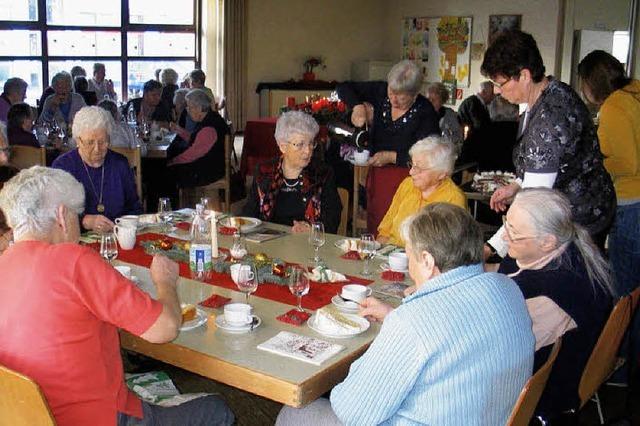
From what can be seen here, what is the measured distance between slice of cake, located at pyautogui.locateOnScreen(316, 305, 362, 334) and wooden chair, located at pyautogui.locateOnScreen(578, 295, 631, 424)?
2.44 ft

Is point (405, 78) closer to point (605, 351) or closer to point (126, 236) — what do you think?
point (126, 236)

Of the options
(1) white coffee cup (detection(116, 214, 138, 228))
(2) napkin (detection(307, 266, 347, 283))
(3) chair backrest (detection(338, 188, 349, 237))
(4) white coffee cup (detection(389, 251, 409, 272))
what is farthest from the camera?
(3) chair backrest (detection(338, 188, 349, 237))

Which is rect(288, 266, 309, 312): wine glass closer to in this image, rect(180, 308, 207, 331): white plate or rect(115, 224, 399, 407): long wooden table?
rect(115, 224, 399, 407): long wooden table

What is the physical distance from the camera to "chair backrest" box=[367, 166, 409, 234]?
439 cm

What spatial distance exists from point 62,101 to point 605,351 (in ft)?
20.8

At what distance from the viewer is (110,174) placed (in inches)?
154

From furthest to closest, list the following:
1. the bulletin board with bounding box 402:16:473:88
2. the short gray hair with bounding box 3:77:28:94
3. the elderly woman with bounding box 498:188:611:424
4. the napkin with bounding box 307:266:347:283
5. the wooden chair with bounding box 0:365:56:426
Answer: the bulletin board with bounding box 402:16:473:88 → the short gray hair with bounding box 3:77:28:94 → the napkin with bounding box 307:266:347:283 → the elderly woman with bounding box 498:188:611:424 → the wooden chair with bounding box 0:365:56:426

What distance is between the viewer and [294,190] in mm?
3916

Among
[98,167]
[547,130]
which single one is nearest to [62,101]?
[98,167]

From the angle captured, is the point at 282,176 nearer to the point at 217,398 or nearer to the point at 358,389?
the point at 217,398

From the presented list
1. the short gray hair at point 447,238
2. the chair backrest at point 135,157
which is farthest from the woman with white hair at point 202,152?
the short gray hair at point 447,238

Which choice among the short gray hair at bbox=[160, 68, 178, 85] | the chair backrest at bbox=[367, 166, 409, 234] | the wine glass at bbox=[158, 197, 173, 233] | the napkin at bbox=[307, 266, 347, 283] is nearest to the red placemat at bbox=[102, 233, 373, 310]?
the napkin at bbox=[307, 266, 347, 283]

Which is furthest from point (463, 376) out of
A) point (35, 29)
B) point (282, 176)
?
point (35, 29)

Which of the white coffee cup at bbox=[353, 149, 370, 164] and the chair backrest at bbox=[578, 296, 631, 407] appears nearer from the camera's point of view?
the chair backrest at bbox=[578, 296, 631, 407]
